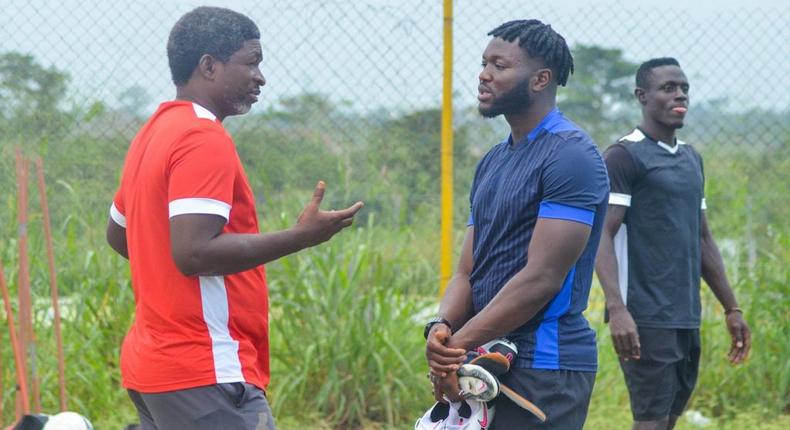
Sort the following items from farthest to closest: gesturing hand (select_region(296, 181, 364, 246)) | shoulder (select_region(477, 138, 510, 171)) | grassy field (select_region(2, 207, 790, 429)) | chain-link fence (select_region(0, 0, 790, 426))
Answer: chain-link fence (select_region(0, 0, 790, 426))
grassy field (select_region(2, 207, 790, 429))
shoulder (select_region(477, 138, 510, 171))
gesturing hand (select_region(296, 181, 364, 246))

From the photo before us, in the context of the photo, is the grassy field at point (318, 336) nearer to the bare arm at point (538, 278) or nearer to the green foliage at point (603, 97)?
the green foliage at point (603, 97)

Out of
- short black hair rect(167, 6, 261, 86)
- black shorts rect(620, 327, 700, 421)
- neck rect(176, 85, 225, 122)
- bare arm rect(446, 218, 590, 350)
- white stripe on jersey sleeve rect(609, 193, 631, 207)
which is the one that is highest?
short black hair rect(167, 6, 261, 86)

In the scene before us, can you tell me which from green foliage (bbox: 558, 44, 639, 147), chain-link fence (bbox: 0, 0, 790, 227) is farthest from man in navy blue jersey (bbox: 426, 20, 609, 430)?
green foliage (bbox: 558, 44, 639, 147)

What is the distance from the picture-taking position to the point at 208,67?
341 centimetres

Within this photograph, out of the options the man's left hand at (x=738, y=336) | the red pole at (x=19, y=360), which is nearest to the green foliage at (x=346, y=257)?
the red pole at (x=19, y=360)

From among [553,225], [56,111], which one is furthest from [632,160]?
[56,111]

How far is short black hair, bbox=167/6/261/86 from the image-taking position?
340cm

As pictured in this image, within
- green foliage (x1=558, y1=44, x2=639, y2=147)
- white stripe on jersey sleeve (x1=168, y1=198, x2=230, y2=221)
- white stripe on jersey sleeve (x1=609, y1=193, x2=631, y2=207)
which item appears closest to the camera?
white stripe on jersey sleeve (x1=168, y1=198, x2=230, y2=221)

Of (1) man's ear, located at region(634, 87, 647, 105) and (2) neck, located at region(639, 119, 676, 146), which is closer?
(2) neck, located at region(639, 119, 676, 146)

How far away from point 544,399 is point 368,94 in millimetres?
3848

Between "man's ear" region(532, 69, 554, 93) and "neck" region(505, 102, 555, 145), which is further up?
"man's ear" region(532, 69, 554, 93)

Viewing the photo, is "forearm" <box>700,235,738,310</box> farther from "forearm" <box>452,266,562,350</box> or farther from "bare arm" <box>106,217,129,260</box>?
"bare arm" <box>106,217,129,260</box>

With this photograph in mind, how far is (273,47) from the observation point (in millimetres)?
6820

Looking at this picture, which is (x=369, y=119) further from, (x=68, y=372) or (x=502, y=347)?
(x=502, y=347)
